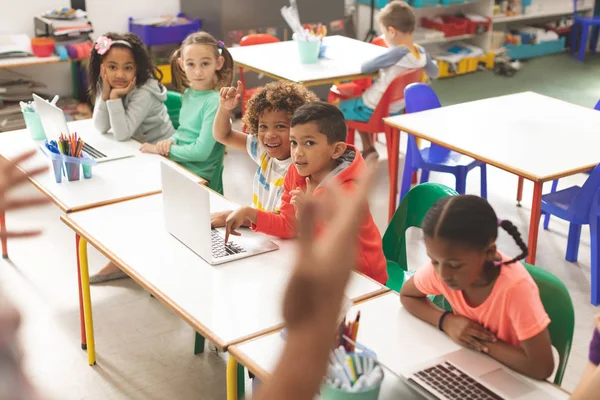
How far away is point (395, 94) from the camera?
4.33 metres

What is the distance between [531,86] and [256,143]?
439 centimetres

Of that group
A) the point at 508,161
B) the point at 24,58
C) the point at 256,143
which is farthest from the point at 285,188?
the point at 24,58

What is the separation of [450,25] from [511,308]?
5.55m

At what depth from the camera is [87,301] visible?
8.68 ft

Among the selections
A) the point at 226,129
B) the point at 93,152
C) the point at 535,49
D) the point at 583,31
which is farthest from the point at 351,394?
the point at 583,31

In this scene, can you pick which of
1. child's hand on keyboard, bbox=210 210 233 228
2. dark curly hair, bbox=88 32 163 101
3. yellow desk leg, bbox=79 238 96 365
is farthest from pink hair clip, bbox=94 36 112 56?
child's hand on keyboard, bbox=210 210 233 228

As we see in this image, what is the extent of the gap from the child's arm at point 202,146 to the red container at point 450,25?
162 inches

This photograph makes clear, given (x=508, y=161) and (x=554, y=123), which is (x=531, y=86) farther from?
(x=508, y=161)

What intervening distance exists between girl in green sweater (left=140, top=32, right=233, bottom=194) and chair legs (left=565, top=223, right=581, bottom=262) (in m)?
1.63

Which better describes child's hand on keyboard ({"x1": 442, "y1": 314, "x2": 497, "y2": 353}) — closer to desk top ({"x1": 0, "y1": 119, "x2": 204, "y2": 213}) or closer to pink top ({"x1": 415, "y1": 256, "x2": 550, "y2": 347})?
pink top ({"x1": 415, "y1": 256, "x2": 550, "y2": 347})

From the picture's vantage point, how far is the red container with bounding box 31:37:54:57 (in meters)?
4.91

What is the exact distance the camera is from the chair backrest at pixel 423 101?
3.82 metres

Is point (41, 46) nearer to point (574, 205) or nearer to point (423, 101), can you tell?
point (423, 101)

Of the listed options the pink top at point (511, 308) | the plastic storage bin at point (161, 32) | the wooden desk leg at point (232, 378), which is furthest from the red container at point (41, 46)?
the pink top at point (511, 308)
